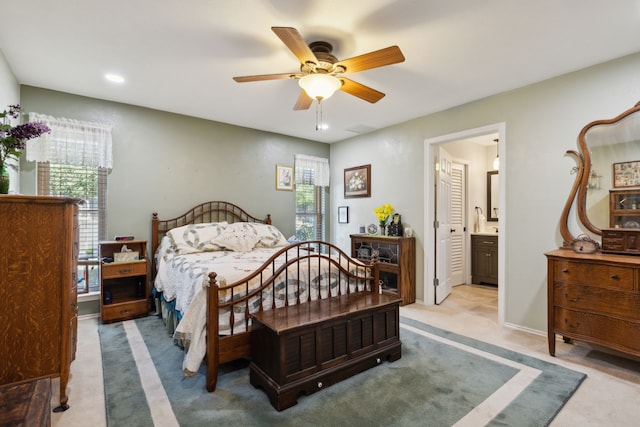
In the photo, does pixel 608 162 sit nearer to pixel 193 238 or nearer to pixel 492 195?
pixel 492 195

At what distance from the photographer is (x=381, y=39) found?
8.03 ft

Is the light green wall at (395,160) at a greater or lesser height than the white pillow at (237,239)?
greater

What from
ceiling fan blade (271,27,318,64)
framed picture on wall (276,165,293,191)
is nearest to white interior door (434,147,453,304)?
framed picture on wall (276,165,293,191)

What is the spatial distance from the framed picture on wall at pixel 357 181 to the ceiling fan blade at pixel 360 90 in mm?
2323

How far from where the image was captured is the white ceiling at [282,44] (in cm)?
211

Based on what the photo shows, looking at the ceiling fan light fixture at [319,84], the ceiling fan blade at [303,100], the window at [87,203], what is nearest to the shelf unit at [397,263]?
the ceiling fan blade at [303,100]

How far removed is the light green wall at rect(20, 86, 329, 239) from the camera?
373cm

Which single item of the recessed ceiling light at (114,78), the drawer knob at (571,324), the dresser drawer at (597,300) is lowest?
the drawer knob at (571,324)

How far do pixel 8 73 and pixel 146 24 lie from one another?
1.74m

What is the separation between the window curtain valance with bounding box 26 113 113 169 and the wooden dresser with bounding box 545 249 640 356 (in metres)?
4.86

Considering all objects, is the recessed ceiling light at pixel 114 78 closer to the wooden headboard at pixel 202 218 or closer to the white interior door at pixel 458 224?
the wooden headboard at pixel 202 218

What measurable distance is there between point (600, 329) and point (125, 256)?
4.68 metres

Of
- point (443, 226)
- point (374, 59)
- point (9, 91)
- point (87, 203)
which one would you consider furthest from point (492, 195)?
point (9, 91)

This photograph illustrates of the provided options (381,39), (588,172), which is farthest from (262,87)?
(588,172)
